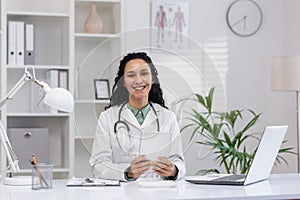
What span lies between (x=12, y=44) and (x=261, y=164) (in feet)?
7.22

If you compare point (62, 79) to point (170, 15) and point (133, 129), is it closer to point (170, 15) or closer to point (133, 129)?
point (170, 15)

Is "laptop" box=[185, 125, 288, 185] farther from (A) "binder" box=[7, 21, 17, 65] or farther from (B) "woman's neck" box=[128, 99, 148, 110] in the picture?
(A) "binder" box=[7, 21, 17, 65]

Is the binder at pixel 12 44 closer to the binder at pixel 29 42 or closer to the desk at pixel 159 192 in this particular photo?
the binder at pixel 29 42

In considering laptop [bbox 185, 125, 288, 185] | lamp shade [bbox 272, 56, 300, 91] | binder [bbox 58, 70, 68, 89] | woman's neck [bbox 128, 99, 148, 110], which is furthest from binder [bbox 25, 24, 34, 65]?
laptop [bbox 185, 125, 288, 185]

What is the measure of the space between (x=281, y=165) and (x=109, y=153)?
2.61 meters

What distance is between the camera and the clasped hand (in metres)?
2.71

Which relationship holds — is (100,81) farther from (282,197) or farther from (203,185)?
(282,197)

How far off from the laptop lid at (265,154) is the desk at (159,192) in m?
0.05

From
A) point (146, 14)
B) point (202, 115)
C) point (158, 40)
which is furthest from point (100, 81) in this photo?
point (146, 14)

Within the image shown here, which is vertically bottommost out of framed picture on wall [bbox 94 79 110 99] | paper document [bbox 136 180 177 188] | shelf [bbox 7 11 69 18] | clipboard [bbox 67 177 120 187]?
clipboard [bbox 67 177 120 187]

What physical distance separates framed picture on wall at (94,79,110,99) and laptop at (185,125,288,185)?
1.67 feet

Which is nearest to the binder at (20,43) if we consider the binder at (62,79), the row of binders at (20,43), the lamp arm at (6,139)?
the row of binders at (20,43)

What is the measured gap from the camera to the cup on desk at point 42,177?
246 centimetres

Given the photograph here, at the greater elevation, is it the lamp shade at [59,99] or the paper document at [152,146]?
the lamp shade at [59,99]
